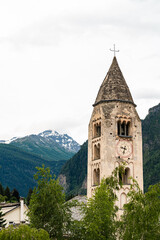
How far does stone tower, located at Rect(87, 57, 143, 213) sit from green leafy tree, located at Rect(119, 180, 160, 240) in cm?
1528

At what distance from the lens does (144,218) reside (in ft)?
92.0

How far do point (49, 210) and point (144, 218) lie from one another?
738cm

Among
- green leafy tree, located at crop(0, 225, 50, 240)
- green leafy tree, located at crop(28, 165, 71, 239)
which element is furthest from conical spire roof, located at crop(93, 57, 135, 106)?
green leafy tree, located at crop(0, 225, 50, 240)

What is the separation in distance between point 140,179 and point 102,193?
16033mm

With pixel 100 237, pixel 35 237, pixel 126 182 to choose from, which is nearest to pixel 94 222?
pixel 100 237

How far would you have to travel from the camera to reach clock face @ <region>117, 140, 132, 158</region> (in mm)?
46719

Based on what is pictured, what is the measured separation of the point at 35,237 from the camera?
81.9ft

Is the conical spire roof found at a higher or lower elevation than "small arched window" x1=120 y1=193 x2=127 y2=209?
higher

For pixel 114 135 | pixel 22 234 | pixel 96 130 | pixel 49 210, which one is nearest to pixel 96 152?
pixel 96 130

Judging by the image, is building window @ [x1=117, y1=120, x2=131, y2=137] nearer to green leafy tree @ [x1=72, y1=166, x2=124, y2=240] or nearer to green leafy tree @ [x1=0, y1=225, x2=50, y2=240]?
green leafy tree @ [x1=72, y1=166, x2=124, y2=240]

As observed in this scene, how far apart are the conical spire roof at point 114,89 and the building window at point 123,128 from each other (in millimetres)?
2735

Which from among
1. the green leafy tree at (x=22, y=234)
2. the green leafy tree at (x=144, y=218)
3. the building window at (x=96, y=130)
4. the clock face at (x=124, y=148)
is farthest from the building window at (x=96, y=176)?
the green leafy tree at (x=22, y=234)

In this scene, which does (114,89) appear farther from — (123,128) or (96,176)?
(96,176)

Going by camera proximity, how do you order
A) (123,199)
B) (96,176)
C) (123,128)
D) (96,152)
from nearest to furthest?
1. (123,199)
2. (96,176)
3. (123,128)
4. (96,152)
